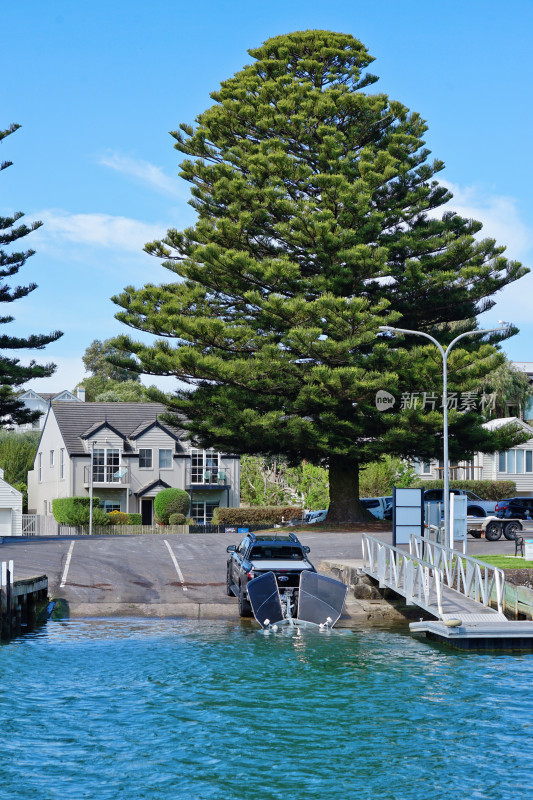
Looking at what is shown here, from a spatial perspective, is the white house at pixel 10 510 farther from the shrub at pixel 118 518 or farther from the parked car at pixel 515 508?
the parked car at pixel 515 508

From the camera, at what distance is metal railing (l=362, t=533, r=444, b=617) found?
22.3 metres

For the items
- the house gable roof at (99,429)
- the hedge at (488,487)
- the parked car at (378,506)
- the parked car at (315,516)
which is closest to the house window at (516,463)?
the hedge at (488,487)

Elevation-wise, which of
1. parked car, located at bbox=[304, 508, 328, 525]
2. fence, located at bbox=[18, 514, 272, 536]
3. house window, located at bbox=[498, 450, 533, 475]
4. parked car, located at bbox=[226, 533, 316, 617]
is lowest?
fence, located at bbox=[18, 514, 272, 536]

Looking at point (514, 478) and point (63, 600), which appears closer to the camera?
point (63, 600)

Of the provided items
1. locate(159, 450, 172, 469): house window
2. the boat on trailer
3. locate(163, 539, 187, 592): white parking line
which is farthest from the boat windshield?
locate(159, 450, 172, 469): house window

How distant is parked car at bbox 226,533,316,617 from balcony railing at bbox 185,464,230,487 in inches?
1682

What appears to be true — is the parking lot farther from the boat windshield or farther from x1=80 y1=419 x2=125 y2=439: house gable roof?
x1=80 y1=419 x2=125 y2=439: house gable roof

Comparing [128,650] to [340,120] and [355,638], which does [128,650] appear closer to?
[355,638]

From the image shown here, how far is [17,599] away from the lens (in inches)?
976

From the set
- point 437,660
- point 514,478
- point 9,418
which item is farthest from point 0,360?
point 514,478

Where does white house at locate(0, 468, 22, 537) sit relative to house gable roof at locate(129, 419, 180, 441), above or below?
below

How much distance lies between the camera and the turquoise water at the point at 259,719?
12.5m

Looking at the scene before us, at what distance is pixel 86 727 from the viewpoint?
14.8 m

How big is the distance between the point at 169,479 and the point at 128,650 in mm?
47441
